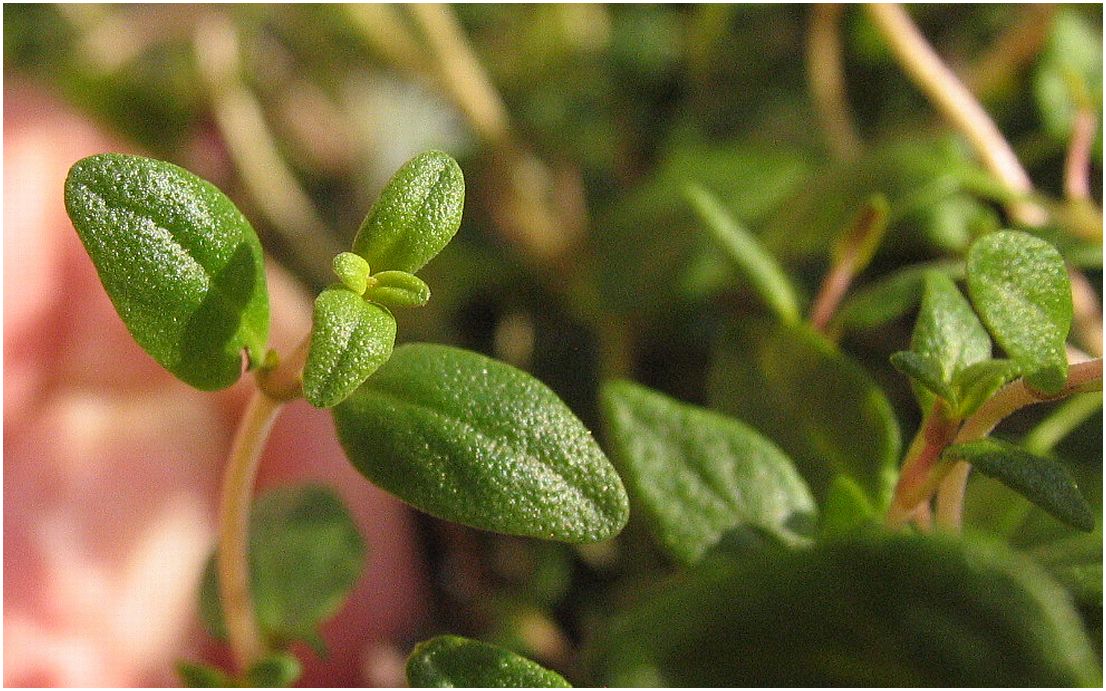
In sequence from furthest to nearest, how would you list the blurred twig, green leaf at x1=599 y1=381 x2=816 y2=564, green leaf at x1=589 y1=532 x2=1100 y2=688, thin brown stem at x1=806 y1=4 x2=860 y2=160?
the blurred twig, thin brown stem at x1=806 y1=4 x2=860 y2=160, green leaf at x1=599 y1=381 x2=816 y2=564, green leaf at x1=589 y1=532 x2=1100 y2=688

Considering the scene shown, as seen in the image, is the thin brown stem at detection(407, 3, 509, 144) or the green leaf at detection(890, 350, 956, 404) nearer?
the green leaf at detection(890, 350, 956, 404)

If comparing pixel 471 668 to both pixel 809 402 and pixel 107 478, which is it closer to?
pixel 809 402

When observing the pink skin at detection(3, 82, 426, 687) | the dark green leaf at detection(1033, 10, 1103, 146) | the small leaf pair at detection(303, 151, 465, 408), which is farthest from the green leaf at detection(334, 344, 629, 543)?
the dark green leaf at detection(1033, 10, 1103, 146)

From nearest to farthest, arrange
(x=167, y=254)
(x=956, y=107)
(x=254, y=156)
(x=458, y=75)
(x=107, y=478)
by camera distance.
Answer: (x=167, y=254) < (x=956, y=107) < (x=107, y=478) < (x=458, y=75) < (x=254, y=156)

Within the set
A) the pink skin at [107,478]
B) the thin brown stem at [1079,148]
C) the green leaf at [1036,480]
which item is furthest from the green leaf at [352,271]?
the thin brown stem at [1079,148]

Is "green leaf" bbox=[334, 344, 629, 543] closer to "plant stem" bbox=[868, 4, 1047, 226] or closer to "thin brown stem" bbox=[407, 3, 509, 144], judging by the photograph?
"plant stem" bbox=[868, 4, 1047, 226]

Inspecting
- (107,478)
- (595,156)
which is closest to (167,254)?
(107,478)

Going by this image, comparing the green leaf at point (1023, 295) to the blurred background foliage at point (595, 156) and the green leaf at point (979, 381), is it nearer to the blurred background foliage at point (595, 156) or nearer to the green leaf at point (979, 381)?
the green leaf at point (979, 381)
